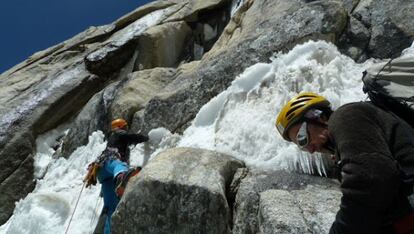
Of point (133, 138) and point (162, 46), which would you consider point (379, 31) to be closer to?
point (133, 138)

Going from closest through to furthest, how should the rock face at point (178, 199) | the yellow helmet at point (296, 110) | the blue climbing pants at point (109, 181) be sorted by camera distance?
the yellow helmet at point (296, 110) < the rock face at point (178, 199) < the blue climbing pants at point (109, 181)

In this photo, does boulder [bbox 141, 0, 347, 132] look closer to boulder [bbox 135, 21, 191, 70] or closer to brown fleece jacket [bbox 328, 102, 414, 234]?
boulder [bbox 135, 21, 191, 70]

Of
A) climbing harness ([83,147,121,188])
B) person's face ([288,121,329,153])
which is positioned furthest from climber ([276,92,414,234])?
A: climbing harness ([83,147,121,188])

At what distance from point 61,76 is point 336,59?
28.2 feet

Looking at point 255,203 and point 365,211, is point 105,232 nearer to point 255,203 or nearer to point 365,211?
point 255,203

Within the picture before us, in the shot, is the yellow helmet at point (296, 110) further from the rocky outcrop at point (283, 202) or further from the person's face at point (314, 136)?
the rocky outcrop at point (283, 202)

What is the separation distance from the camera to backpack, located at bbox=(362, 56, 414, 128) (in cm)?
336

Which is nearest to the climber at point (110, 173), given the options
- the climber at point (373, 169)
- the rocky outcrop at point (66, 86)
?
the rocky outcrop at point (66, 86)

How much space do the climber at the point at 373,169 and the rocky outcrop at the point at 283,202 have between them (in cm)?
156

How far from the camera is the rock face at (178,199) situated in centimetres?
600

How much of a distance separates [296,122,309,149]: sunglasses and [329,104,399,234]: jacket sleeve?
520mm

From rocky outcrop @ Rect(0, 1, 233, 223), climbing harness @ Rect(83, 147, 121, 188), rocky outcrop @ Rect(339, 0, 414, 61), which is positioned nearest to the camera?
climbing harness @ Rect(83, 147, 121, 188)

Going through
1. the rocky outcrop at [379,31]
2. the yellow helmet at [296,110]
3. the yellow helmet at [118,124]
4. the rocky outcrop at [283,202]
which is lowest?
the rocky outcrop at [283,202]

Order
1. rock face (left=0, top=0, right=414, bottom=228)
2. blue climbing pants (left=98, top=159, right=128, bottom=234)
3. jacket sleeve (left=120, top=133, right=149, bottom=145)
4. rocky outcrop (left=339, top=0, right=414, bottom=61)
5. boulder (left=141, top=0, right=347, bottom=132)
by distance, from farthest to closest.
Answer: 1. boulder (left=141, top=0, right=347, bottom=132)
2. rock face (left=0, top=0, right=414, bottom=228)
3. jacket sleeve (left=120, top=133, right=149, bottom=145)
4. rocky outcrop (left=339, top=0, right=414, bottom=61)
5. blue climbing pants (left=98, top=159, right=128, bottom=234)
